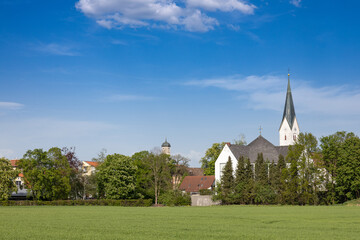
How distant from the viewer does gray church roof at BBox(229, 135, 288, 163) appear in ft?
271

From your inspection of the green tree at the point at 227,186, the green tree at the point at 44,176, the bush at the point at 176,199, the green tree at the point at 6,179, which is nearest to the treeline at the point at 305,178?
the green tree at the point at 227,186

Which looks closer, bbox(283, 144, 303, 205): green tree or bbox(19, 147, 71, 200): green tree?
bbox(283, 144, 303, 205): green tree

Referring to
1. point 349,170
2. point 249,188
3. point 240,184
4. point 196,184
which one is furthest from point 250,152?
point 196,184

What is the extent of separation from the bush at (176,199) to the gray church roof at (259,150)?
12993 mm

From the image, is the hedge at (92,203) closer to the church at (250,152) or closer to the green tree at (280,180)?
the church at (250,152)

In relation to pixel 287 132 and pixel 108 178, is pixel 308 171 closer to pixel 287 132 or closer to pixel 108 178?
pixel 108 178

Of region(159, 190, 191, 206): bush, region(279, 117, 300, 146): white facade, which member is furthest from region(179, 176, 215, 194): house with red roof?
region(159, 190, 191, 206): bush

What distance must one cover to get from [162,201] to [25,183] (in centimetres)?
2441

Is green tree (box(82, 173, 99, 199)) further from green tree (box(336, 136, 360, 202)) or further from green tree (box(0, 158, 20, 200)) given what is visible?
green tree (box(336, 136, 360, 202))

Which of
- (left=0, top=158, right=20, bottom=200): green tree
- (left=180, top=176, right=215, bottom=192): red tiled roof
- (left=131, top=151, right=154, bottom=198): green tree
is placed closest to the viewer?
(left=0, top=158, right=20, bottom=200): green tree

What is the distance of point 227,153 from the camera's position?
8350 cm

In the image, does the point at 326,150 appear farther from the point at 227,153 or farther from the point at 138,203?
the point at 138,203

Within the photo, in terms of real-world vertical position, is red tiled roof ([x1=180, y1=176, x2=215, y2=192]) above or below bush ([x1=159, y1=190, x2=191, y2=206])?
above

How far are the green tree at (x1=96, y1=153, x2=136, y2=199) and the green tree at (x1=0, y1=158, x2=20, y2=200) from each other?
15.4 meters
